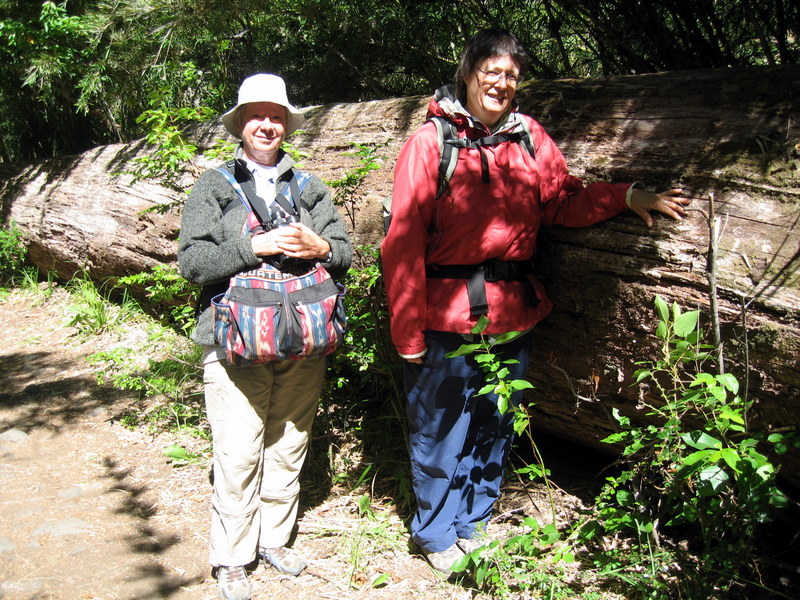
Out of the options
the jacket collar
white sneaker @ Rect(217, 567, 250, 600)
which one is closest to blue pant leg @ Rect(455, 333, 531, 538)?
the jacket collar

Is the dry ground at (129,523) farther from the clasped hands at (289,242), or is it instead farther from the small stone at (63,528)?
the clasped hands at (289,242)

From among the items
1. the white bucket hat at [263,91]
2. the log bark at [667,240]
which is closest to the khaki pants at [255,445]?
the white bucket hat at [263,91]

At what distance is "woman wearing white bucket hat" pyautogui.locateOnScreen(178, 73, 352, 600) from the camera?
277cm

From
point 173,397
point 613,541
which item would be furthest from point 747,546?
point 173,397

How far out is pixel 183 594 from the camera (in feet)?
10.0

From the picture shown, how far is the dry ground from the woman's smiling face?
209 cm

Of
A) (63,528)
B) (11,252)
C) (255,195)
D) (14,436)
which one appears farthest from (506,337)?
(11,252)

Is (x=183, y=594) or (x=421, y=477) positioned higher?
(x=421, y=477)

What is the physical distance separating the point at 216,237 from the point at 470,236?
1075mm

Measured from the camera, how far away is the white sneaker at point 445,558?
310 centimetres

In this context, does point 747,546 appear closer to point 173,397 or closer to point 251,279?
point 251,279

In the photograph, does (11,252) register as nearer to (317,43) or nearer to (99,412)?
(99,412)

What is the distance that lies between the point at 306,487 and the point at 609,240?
225cm

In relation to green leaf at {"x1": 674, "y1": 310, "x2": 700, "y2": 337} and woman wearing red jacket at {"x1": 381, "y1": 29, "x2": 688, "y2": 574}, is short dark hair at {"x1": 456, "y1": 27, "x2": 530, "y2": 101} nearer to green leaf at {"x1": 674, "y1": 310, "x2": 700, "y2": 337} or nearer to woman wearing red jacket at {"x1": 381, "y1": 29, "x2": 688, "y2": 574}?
woman wearing red jacket at {"x1": 381, "y1": 29, "x2": 688, "y2": 574}
